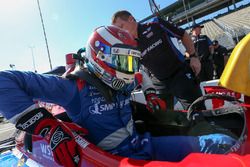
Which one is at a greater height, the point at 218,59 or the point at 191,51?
the point at 191,51

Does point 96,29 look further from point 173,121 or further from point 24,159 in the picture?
point 24,159

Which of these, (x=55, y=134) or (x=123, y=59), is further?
(x=123, y=59)

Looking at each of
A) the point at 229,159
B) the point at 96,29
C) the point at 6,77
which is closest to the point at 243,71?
the point at 229,159

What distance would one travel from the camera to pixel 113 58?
192cm

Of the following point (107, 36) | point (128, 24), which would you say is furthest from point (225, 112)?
point (128, 24)

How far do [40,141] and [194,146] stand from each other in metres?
1.04

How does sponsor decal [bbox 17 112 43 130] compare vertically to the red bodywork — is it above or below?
above

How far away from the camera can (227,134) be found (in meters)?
1.99

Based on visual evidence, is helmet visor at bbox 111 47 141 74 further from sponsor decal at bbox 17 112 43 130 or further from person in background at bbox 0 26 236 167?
sponsor decal at bbox 17 112 43 130

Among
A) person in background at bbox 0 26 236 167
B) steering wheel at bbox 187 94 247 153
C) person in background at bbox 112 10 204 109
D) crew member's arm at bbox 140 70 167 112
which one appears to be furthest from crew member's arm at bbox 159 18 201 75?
person in background at bbox 0 26 236 167

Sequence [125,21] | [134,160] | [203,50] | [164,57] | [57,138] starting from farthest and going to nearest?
[203,50]
[164,57]
[125,21]
[57,138]
[134,160]

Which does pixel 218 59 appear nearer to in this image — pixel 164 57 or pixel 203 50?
pixel 203 50

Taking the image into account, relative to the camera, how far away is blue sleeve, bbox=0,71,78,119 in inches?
64.4

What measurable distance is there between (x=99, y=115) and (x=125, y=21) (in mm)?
1887
